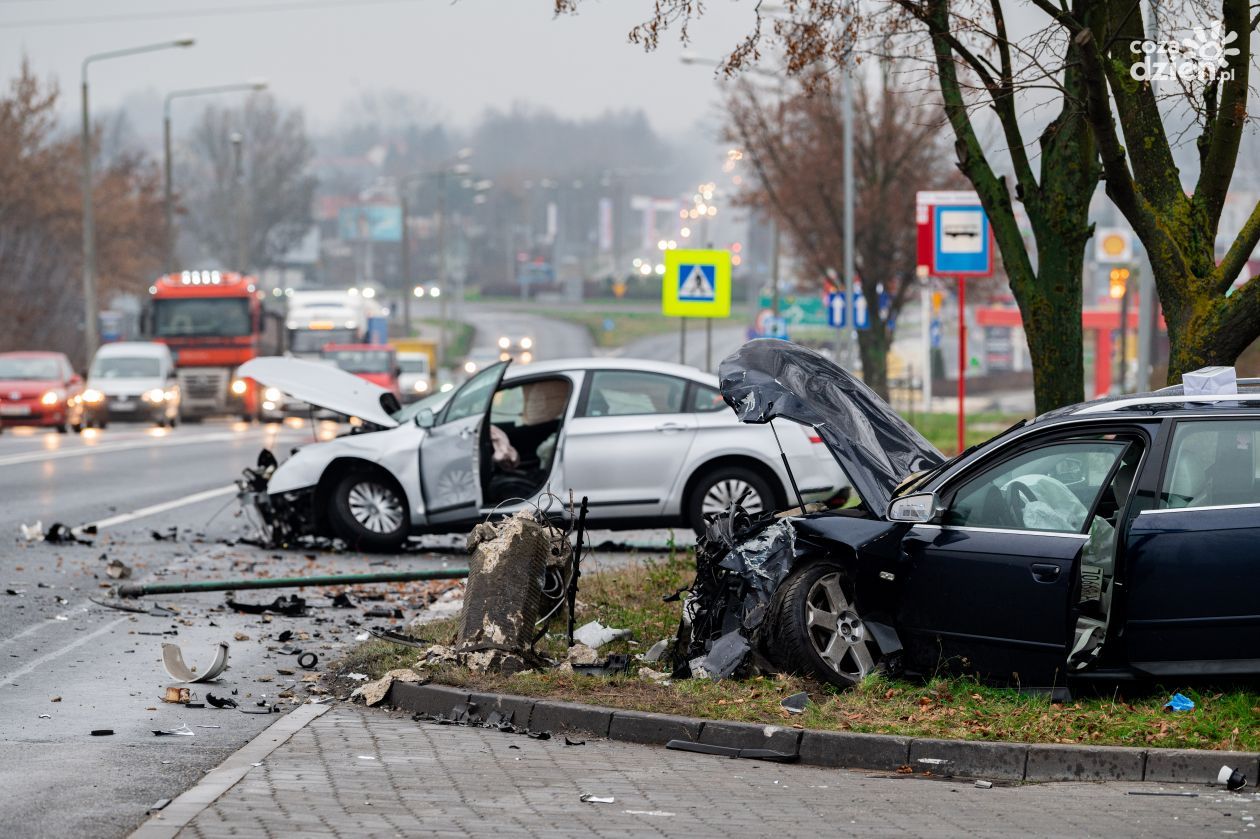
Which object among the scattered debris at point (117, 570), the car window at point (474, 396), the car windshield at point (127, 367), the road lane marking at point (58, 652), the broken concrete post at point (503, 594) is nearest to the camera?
the broken concrete post at point (503, 594)

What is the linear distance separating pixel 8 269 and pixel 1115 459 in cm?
5440

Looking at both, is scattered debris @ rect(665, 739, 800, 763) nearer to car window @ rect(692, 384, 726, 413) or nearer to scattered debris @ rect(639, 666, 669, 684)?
scattered debris @ rect(639, 666, 669, 684)

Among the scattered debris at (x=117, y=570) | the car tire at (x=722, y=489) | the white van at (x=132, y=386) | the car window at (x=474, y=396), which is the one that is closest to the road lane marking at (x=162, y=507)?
the scattered debris at (x=117, y=570)

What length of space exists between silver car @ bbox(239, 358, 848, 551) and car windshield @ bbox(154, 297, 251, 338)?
98.8ft

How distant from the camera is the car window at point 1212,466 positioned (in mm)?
7430

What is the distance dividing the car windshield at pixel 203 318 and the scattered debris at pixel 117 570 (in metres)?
31.7

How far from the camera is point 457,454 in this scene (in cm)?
1445

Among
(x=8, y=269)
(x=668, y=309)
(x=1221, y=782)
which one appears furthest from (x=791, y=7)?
(x=8, y=269)

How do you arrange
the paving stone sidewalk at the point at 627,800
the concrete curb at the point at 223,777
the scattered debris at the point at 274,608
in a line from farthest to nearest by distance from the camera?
1. the scattered debris at the point at 274,608
2. the paving stone sidewalk at the point at 627,800
3. the concrete curb at the point at 223,777

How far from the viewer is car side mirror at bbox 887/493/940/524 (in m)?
7.89

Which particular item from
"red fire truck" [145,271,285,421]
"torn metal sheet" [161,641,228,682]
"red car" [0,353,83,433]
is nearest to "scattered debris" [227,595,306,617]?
"torn metal sheet" [161,641,228,682]

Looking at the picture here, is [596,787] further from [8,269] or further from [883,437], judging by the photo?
[8,269]

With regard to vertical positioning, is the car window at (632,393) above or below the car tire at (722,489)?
above

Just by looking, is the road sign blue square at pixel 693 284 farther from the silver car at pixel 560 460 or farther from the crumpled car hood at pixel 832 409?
the crumpled car hood at pixel 832 409
